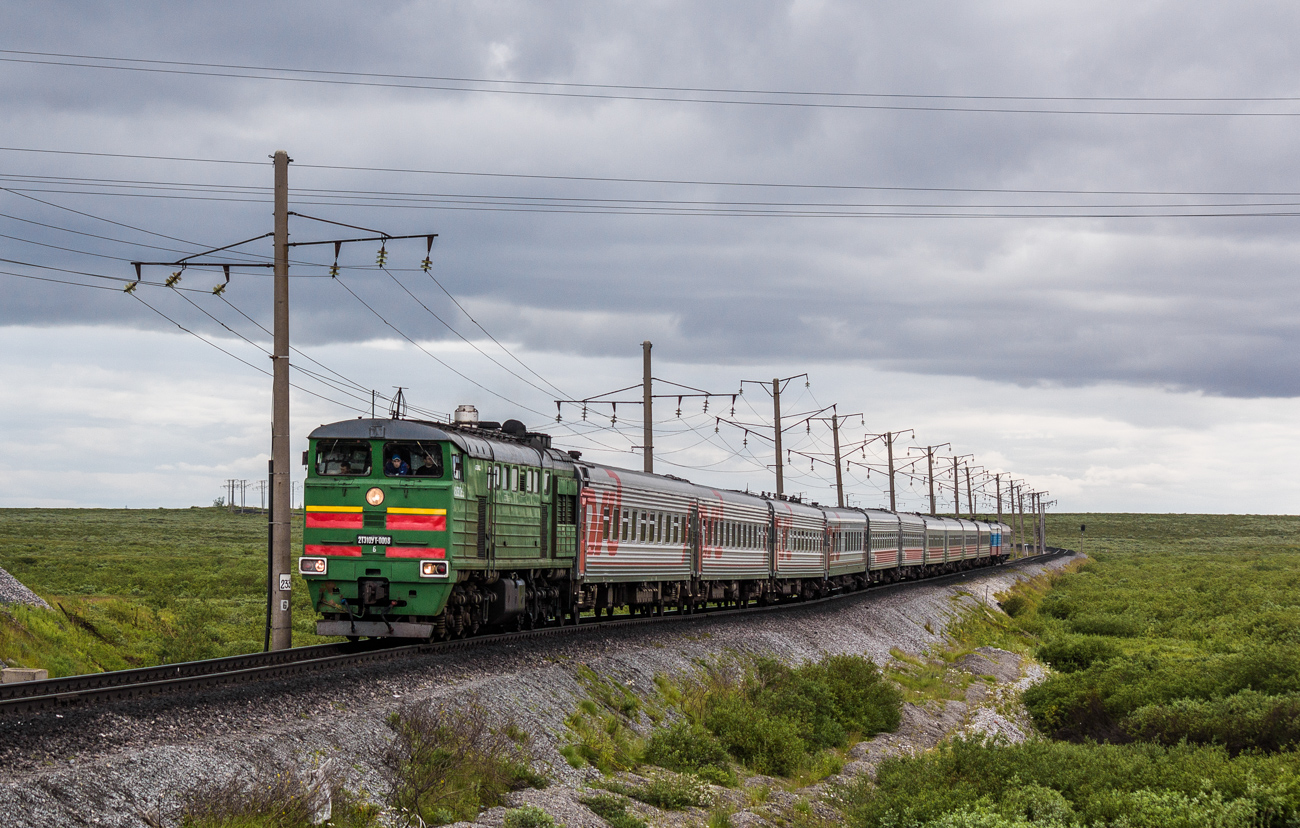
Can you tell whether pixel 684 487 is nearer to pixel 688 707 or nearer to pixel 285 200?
pixel 688 707

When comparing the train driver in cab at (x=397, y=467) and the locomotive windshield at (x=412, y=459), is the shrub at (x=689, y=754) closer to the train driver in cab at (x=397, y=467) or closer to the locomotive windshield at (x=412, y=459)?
the locomotive windshield at (x=412, y=459)

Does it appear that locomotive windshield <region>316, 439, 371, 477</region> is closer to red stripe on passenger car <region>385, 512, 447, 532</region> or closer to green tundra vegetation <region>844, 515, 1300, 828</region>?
red stripe on passenger car <region>385, 512, 447, 532</region>

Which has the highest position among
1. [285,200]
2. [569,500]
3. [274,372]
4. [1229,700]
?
[285,200]

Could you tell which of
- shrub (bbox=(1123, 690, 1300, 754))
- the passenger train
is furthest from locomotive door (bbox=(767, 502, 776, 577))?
shrub (bbox=(1123, 690, 1300, 754))

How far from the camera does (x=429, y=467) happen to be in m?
20.5

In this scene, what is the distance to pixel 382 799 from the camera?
1323 cm

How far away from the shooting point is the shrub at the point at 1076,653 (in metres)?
43.6

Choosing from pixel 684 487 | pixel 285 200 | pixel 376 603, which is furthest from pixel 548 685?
pixel 684 487

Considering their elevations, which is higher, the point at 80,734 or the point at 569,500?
the point at 569,500

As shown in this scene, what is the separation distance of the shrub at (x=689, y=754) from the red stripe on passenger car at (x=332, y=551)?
5.81m

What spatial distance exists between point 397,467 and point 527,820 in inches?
335

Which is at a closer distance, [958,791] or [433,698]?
[433,698]

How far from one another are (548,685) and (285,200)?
10641 millimetres

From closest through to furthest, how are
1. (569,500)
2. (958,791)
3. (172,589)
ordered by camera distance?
(958,791)
(569,500)
(172,589)
